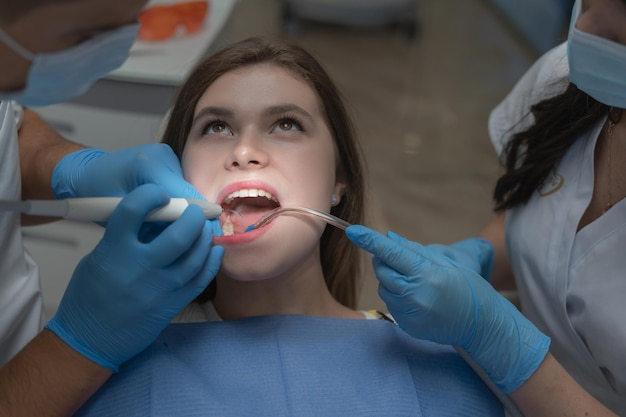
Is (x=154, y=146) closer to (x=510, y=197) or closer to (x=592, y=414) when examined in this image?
(x=510, y=197)

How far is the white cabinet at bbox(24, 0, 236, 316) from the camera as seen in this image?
6.32 feet

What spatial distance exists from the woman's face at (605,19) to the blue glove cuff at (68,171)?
927 mm

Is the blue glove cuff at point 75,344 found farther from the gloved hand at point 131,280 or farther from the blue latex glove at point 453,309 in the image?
the blue latex glove at point 453,309

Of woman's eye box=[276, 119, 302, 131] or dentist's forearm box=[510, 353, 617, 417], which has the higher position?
woman's eye box=[276, 119, 302, 131]

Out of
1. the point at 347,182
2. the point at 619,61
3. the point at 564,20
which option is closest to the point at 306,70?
the point at 347,182

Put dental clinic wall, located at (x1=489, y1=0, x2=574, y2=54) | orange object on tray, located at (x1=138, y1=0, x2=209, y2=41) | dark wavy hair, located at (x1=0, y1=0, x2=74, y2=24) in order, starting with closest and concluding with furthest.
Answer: dark wavy hair, located at (x1=0, y1=0, x2=74, y2=24)
orange object on tray, located at (x1=138, y1=0, x2=209, y2=41)
dental clinic wall, located at (x1=489, y1=0, x2=574, y2=54)

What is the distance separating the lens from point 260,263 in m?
1.19

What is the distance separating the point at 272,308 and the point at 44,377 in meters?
0.43

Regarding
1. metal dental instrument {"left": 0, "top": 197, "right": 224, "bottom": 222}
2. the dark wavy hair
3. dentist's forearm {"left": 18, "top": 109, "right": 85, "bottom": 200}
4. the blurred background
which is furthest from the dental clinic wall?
the dark wavy hair

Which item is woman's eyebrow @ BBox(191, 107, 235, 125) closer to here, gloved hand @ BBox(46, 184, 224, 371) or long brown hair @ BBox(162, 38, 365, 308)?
long brown hair @ BBox(162, 38, 365, 308)

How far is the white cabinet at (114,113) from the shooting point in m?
1.93

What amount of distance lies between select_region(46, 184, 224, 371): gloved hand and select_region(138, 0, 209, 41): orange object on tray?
117 cm

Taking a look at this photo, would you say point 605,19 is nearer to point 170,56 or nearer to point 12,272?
point 12,272

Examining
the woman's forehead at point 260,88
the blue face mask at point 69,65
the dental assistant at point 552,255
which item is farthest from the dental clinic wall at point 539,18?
the blue face mask at point 69,65
